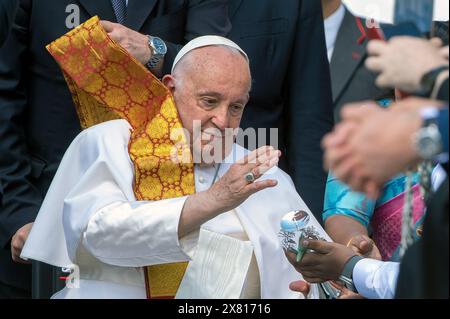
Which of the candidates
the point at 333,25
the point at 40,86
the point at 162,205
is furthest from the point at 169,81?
the point at 333,25

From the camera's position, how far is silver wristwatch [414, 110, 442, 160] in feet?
9.76

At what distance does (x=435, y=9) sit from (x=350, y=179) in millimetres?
1136

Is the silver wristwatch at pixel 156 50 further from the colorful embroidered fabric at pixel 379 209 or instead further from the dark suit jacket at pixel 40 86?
the colorful embroidered fabric at pixel 379 209

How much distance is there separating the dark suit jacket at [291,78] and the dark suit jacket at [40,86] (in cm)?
27

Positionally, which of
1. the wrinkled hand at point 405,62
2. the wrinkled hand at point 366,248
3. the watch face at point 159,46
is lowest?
the wrinkled hand at point 366,248

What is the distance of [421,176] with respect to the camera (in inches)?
136

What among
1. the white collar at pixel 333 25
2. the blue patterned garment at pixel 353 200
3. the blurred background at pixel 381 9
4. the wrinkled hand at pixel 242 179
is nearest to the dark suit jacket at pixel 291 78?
the blurred background at pixel 381 9

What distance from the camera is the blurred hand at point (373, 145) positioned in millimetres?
2973

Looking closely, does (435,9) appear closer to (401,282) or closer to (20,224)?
(401,282)

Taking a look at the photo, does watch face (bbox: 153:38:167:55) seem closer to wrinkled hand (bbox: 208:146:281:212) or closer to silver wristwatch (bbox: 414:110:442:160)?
wrinkled hand (bbox: 208:146:281:212)

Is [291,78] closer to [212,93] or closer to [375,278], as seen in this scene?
[212,93]

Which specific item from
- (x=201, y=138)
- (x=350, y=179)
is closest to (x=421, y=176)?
(x=350, y=179)

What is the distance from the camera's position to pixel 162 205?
14.8 ft

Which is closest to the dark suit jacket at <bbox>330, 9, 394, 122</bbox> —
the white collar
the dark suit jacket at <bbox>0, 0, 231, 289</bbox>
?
the white collar
